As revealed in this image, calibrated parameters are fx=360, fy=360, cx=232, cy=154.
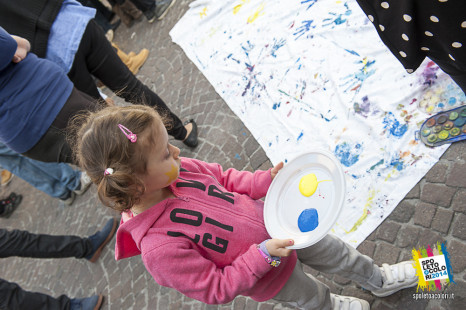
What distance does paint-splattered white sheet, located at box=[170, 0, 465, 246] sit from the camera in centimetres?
244

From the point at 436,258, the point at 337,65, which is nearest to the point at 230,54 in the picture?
the point at 337,65

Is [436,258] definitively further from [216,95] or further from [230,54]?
[230,54]

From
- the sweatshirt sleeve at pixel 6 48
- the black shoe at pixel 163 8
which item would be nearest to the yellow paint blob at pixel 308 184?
the sweatshirt sleeve at pixel 6 48

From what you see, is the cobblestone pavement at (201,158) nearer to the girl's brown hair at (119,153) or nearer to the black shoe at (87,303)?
the black shoe at (87,303)

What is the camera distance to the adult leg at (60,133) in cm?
259

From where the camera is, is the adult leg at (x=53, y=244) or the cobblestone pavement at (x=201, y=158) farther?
Result: the adult leg at (x=53, y=244)

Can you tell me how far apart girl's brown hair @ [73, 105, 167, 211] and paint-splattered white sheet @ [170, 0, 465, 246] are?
54.1 inches

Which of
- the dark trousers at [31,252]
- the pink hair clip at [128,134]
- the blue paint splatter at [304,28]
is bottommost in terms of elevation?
the dark trousers at [31,252]

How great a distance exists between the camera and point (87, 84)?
3.02 metres

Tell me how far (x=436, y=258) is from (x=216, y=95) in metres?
2.56

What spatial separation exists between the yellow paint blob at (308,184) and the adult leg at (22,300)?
99.2 inches

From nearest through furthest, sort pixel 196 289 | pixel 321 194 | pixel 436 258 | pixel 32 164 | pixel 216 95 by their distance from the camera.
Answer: pixel 196 289, pixel 321 194, pixel 436 258, pixel 216 95, pixel 32 164

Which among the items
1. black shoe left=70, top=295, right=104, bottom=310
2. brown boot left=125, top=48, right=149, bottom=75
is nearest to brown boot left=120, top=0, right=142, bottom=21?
brown boot left=125, top=48, right=149, bottom=75

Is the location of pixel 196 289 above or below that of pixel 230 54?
above
